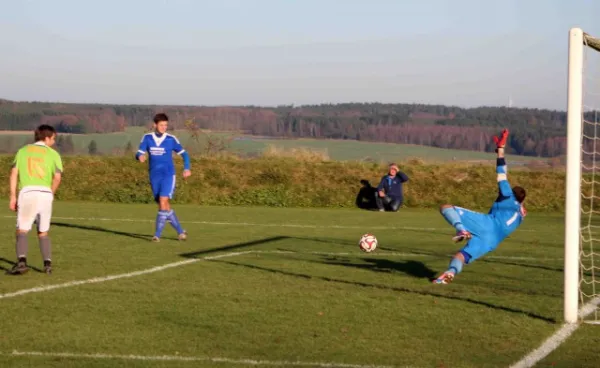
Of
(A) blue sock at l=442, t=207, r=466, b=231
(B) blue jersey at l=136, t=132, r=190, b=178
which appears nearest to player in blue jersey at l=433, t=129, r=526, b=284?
(A) blue sock at l=442, t=207, r=466, b=231

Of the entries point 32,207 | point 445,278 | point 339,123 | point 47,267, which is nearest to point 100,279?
point 47,267

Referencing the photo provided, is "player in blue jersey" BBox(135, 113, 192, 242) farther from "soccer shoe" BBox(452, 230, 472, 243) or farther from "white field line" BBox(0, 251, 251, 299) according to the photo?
"soccer shoe" BBox(452, 230, 472, 243)

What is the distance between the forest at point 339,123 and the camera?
176ft

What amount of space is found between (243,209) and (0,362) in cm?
2052

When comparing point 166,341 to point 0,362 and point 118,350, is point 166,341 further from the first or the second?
point 0,362

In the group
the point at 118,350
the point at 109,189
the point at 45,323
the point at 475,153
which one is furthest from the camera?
the point at 475,153

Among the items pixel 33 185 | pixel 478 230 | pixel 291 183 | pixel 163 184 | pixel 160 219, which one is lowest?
pixel 160 219

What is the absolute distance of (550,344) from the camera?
839cm

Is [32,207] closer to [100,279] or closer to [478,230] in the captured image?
[100,279]

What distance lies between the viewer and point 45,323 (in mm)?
8891

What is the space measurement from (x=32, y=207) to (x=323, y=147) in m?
31.3

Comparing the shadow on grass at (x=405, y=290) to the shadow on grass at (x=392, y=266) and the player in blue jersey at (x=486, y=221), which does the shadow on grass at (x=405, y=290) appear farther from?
the shadow on grass at (x=392, y=266)

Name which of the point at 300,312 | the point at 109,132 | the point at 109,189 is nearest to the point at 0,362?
the point at 300,312

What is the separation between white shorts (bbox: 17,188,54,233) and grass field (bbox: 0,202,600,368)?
0.65 m
